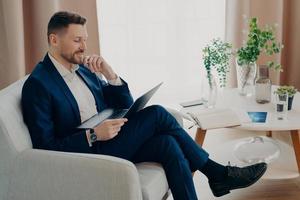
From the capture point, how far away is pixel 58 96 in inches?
86.4

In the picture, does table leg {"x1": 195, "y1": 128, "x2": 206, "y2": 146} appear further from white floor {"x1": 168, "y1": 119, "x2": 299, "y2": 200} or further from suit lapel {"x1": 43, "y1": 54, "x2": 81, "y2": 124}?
suit lapel {"x1": 43, "y1": 54, "x2": 81, "y2": 124}

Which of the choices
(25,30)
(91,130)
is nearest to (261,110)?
(91,130)

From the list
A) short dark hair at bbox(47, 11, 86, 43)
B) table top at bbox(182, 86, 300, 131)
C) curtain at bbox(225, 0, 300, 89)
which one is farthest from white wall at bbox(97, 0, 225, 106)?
short dark hair at bbox(47, 11, 86, 43)

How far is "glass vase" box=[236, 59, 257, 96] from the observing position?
9.80ft

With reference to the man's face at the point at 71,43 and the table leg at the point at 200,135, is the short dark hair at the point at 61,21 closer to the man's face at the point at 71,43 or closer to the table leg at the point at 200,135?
the man's face at the point at 71,43

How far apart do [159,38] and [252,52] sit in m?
1.18

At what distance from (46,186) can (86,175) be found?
0.66ft

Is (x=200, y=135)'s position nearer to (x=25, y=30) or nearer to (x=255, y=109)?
(x=255, y=109)

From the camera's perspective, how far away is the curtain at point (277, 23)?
379cm

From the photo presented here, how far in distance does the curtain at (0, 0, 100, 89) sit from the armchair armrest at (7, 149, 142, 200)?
4.78ft

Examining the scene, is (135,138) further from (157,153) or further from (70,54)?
(70,54)

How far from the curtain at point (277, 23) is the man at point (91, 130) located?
5.38ft

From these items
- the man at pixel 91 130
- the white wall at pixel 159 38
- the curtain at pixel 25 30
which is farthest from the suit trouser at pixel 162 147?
the white wall at pixel 159 38

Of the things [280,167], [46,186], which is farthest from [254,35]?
[46,186]
